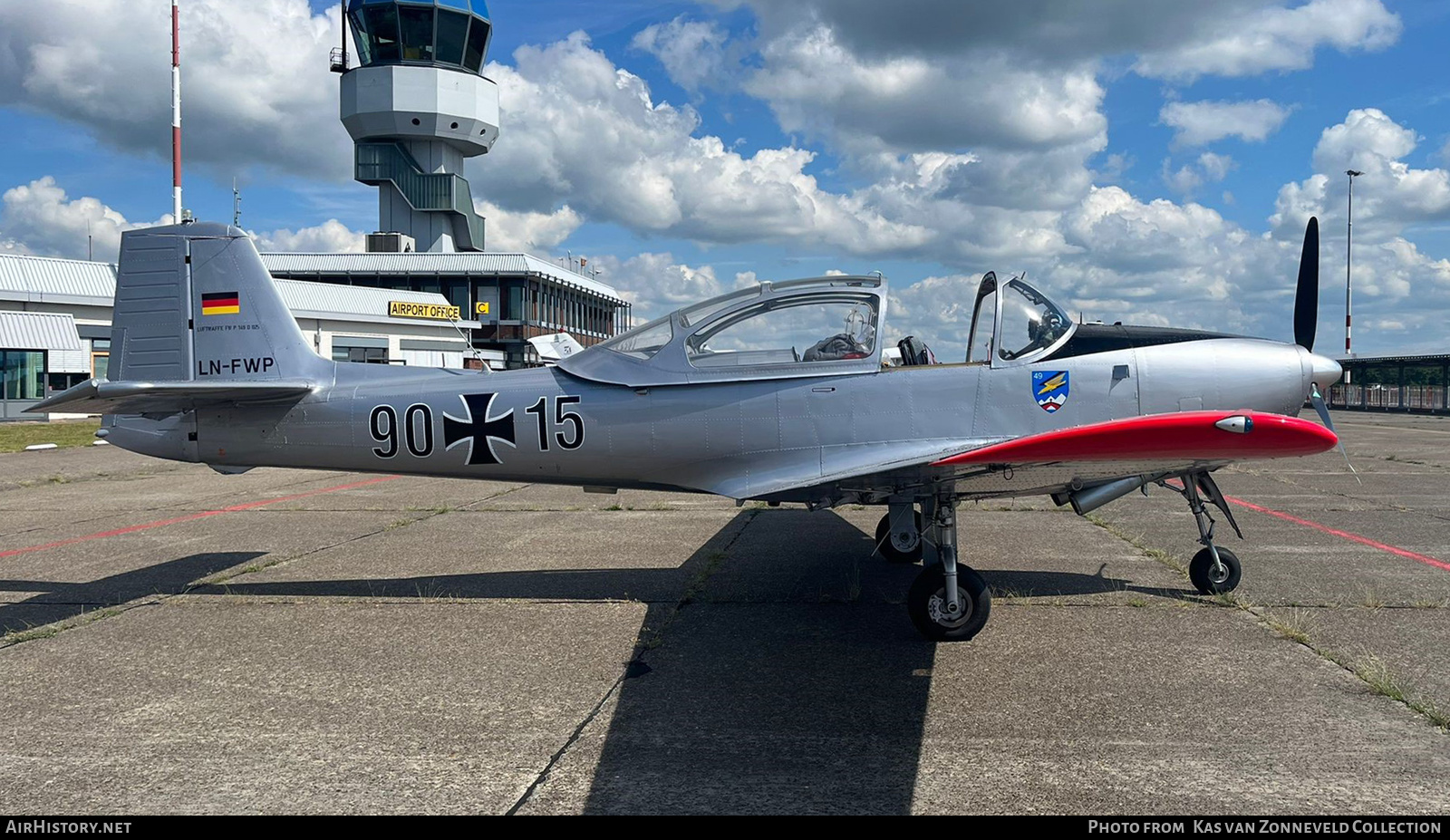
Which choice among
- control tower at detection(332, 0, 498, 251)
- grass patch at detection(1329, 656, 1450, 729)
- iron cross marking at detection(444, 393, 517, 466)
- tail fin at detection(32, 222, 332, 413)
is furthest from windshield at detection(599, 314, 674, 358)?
control tower at detection(332, 0, 498, 251)

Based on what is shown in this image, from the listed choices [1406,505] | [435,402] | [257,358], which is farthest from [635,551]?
[1406,505]

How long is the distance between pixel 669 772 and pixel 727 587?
359 centimetres

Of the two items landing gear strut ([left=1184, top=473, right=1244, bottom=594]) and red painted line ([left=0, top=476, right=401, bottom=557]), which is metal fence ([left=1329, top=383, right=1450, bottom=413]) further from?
red painted line ([left=0, top=476, right=401, bottom=557])

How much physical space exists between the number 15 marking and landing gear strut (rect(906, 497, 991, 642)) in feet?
8.88

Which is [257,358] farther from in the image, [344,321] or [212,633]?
[344,321]

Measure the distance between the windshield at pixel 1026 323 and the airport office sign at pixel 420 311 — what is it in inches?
2229

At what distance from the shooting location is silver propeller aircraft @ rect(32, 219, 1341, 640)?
613 centimetres

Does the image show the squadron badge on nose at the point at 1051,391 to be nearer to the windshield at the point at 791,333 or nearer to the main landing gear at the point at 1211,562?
the windshield at the point at 791,333

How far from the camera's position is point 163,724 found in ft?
14.8

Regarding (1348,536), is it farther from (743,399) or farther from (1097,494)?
(743,399)

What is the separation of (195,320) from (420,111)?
63.6 meters

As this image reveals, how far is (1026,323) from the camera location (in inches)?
251

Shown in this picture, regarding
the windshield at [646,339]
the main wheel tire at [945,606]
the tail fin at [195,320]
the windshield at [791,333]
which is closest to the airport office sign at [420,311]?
the tail fin at [195,320]

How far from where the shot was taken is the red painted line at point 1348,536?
328 inches
